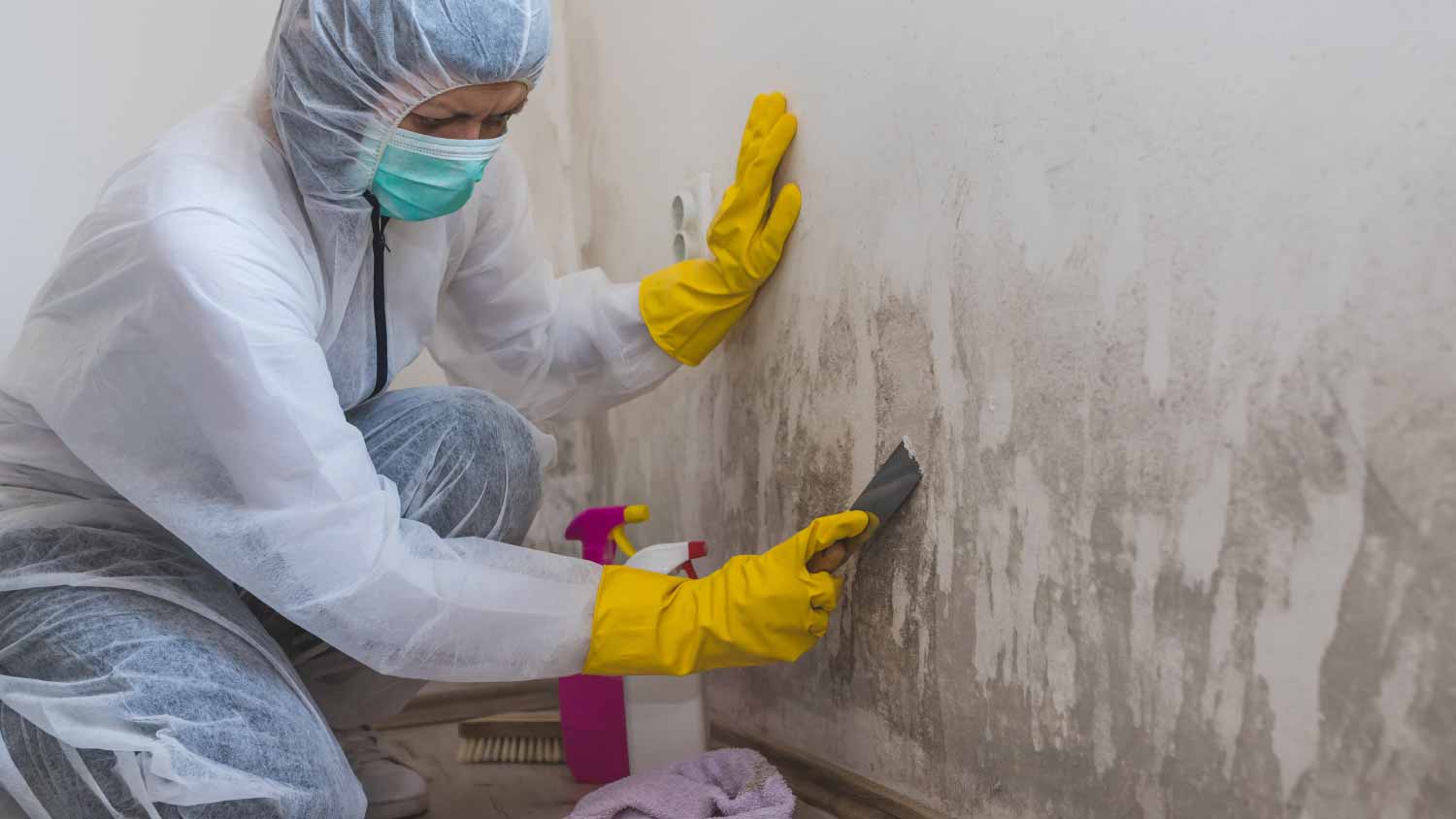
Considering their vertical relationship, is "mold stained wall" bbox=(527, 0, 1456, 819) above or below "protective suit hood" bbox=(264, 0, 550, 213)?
below

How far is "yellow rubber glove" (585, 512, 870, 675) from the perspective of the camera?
119 centimetres

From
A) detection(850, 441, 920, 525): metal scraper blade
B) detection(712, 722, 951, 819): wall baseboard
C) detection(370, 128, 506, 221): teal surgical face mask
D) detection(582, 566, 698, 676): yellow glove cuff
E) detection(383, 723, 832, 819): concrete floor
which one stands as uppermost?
detection(370, 128, 506, 221): teal surgical face mask

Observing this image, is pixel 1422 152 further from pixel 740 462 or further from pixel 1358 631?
pixel 740 462

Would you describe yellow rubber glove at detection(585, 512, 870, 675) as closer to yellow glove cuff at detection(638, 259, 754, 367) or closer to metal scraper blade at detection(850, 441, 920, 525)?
metal scraper blade at detection(850, 441, 920, 525)

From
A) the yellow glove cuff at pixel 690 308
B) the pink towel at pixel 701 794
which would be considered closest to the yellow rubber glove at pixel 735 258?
the yellow glove cuff at pixel 690 308

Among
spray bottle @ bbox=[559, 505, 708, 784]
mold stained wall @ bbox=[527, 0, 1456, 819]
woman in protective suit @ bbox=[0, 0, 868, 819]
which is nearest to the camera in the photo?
mold stained wall @ bbox=[527, 0, 1456, 819]

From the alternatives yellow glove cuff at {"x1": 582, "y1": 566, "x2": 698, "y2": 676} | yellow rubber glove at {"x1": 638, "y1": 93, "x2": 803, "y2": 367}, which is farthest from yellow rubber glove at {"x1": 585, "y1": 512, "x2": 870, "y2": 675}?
yellow rubber glove at {"x1": 638, "y1": 93, "x2": 803, "y2": 367}

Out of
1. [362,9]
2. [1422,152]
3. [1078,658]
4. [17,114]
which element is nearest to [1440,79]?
[1422,152]

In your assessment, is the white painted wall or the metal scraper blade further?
the white painted wall

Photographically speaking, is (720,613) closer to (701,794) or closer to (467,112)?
(701,794)

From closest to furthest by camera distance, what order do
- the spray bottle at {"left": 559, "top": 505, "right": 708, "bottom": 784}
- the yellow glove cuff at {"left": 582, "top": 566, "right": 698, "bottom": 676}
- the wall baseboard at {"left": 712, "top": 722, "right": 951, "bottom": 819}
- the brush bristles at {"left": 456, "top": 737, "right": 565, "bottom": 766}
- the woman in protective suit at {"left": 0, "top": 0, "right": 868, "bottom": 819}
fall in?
the woman in protective suit at {"left": 0, "top": 0, "right": 868, "bottom": 819}, the yellow glove cuff at {"left": 582, "top": 566, "right": 698, "bottom": 676}, the wall baseboard at {"left": 712, "top": 722, "right": 951, "bottom": 819}, the spray bottle at {"left": 559, "top": 505, "right": 708, "bottom": 784}, the brush bristles at {"left": 456, "top": 737, "right": 565, "bottom": 766}

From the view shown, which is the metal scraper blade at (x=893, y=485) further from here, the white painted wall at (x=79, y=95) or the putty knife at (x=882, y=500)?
the white painted wall at (x=79, y=95)

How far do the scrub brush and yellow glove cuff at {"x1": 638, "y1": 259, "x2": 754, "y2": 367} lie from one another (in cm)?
54

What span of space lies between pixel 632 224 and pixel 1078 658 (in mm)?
999
